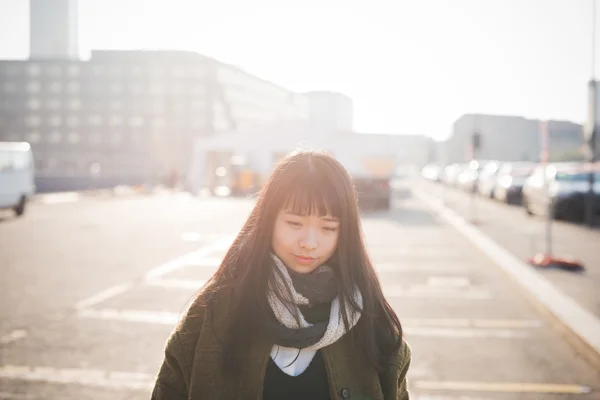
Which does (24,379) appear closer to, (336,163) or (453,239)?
(336,163)

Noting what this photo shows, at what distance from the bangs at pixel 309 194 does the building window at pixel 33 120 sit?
104m

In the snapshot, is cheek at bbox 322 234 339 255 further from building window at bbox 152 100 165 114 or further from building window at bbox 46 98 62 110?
building window at bbox 46 98 62 110

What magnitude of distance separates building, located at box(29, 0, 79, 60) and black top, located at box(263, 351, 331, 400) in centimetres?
18363

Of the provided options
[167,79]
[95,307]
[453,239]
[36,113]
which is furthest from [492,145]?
[95,307]

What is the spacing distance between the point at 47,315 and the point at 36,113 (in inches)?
3881

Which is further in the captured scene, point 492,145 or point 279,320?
point 492,145

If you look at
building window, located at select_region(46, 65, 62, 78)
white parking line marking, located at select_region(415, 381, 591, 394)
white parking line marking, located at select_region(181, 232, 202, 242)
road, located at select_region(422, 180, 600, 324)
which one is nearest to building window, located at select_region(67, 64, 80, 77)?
building window, located at select_region(46, 65, 62, 78)

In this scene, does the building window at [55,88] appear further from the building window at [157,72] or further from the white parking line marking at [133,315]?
the white parking line marking at [133,315]

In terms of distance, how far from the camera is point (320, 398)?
1898mm

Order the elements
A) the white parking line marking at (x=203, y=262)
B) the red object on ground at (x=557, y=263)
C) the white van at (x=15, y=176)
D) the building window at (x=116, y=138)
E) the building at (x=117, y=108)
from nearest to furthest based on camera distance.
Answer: the red object on ground at (x=557, y=263) → the white parking line marking at (x=203, y=262) → the white van at (x=15, y=176) → the building at (x=117, y=108) → the building window at (x=116, y=138)

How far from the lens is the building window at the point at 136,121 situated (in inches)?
3762

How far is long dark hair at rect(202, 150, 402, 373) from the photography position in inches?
76.2

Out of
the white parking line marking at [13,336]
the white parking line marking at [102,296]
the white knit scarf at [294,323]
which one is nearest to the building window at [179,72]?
the white parking line marking at [102,296]

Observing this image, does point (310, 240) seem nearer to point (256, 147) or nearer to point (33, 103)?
point (256, 147)
